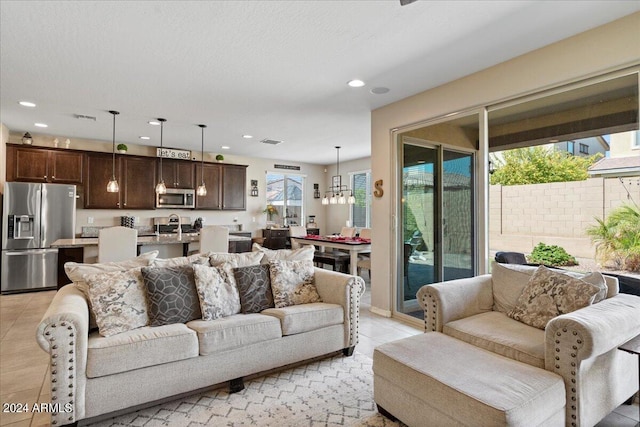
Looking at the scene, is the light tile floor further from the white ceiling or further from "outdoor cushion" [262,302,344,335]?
the white ceiling

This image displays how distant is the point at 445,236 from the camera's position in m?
3.89

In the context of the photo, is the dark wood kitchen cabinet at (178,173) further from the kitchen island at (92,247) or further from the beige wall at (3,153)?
the beige wall at (3,153)

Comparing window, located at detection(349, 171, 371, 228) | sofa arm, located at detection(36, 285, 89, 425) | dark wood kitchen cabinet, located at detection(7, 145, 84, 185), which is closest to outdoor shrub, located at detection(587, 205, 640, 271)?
sofa arm, located at detection(36, 285, 89, 425)

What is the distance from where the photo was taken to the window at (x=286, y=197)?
28.5 ft

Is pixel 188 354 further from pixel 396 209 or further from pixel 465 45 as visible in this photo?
pixel 465 45

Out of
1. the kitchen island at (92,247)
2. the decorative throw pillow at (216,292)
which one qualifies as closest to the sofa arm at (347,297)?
the decorative throw pillow at (216,292)

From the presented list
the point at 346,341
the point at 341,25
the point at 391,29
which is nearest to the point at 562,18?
the point at 391,29

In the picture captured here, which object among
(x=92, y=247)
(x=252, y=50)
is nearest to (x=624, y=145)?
(x=252, y=50)

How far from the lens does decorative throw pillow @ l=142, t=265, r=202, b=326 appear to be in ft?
8.02

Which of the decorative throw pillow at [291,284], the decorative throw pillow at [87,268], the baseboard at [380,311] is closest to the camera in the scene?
the decorative throw pillow at [87,268]

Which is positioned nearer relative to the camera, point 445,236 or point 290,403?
point 290,403

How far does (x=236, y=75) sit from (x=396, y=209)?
2.34 meters

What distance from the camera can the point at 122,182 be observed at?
6.41 meters

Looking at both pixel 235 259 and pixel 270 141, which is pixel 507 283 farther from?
pixel 270 141
